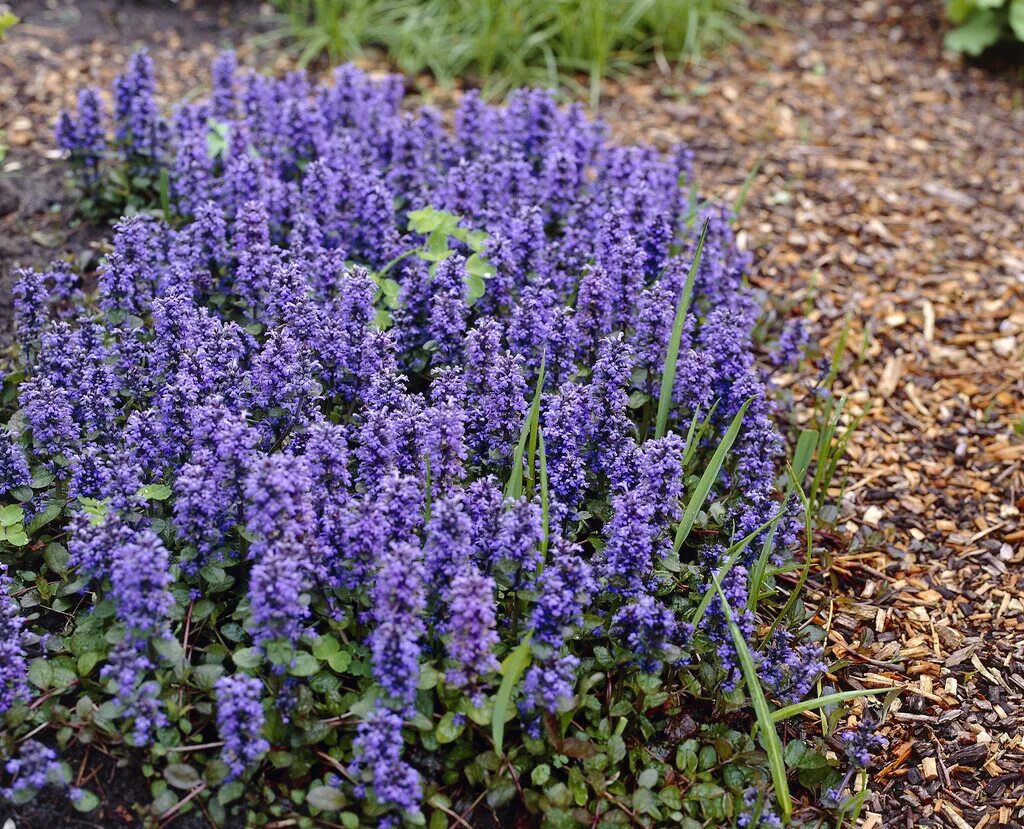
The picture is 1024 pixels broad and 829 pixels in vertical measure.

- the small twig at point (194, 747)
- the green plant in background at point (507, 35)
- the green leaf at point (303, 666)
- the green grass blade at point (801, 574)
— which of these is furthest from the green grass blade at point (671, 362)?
the green plant in background at point (507, 35)

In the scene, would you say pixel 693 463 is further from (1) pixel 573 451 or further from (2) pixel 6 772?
(2) pixel 6 772

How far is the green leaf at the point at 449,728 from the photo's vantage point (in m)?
3.44

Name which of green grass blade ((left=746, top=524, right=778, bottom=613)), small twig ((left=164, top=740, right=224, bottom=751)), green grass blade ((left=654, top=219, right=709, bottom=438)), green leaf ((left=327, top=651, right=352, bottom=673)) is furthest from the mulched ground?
small twig ((left=164, top=740, right=224, bottom=751))

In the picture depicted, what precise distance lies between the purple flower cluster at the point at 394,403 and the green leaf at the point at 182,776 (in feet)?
0.52

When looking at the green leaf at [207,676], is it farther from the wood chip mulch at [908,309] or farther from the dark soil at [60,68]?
the dark soil at [60,68]

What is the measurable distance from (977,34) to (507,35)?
3.88m

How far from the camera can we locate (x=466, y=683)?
3484 millimetres

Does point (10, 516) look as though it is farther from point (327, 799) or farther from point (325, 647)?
point (327, 799)

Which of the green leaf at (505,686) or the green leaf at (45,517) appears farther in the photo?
the green leaf at (45,517)

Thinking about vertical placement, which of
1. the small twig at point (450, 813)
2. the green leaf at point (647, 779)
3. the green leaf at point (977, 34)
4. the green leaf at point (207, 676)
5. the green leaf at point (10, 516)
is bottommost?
the small twig at point (450, 813)

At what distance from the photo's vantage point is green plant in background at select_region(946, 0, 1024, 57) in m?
8.67

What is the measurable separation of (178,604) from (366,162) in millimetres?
2833

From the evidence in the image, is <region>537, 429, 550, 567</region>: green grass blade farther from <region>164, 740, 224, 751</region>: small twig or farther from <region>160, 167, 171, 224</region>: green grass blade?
<region>160, 167, 171, 224</region>: green grass blade

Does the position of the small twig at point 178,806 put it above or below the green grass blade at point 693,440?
below
